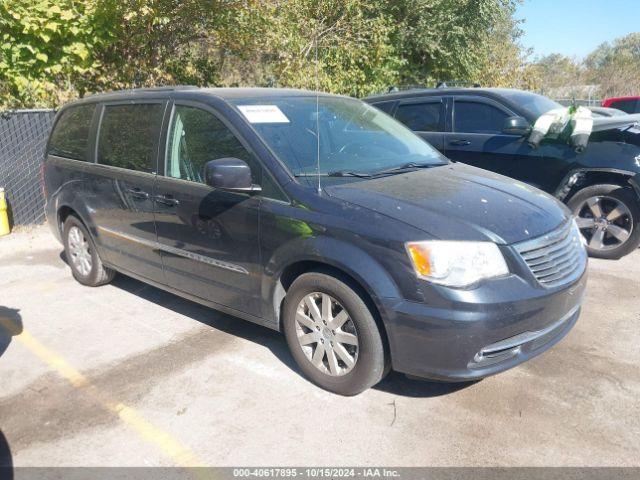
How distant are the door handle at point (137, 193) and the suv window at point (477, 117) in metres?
4.02

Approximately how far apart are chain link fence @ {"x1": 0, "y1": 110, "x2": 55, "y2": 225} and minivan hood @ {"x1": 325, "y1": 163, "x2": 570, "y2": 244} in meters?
6.02

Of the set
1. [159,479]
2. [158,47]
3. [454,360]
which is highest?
[158,47]

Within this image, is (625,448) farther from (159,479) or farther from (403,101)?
(403,101)

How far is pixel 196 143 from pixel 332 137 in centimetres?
96

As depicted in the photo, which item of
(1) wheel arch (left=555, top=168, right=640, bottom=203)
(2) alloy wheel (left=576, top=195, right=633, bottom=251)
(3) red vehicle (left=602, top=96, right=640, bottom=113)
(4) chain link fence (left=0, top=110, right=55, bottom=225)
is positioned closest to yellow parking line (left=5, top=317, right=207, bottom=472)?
(4) chain link fence (left=0, top=110, right=55, bottom=225)

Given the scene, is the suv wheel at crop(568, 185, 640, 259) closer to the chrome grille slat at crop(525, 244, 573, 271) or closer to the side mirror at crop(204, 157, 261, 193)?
the chrome grille slat at crop(525, 244, 573, 271)

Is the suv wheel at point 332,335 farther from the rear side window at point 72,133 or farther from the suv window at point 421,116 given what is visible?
the suv window at point 421,116

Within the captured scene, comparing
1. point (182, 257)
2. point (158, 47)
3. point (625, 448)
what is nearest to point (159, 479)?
point (182, 257)

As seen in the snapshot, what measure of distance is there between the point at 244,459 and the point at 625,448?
1926 mm

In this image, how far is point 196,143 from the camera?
402 centimetres

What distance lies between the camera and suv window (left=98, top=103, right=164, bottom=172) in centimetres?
434

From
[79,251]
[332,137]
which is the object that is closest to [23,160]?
[79,251]

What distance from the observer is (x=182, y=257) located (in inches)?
162

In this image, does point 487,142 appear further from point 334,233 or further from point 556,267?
point 334,233
